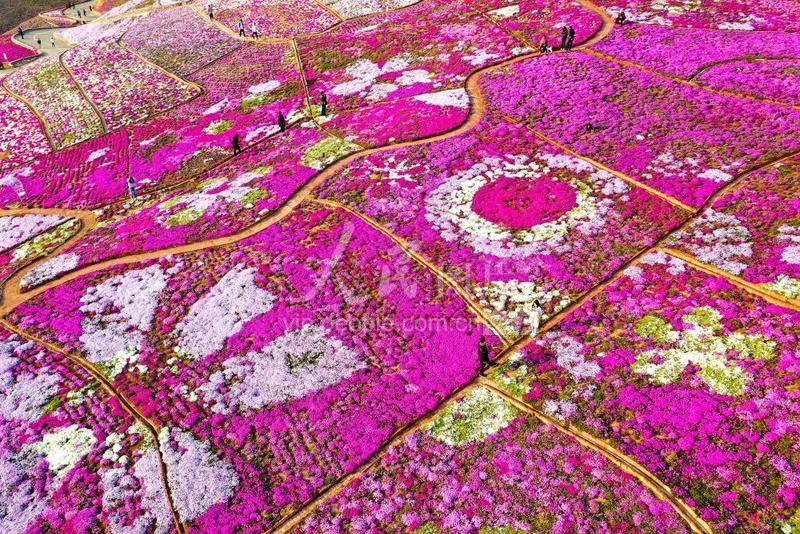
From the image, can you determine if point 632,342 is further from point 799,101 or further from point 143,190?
point 143,190

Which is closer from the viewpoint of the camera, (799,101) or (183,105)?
(799,101)

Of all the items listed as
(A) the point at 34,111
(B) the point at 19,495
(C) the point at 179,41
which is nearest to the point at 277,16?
(C) the point at 179,41

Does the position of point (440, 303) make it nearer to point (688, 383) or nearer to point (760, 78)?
point (688, 383)

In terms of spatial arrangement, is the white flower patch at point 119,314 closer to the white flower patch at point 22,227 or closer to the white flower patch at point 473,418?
the white flower patch at point 22,227

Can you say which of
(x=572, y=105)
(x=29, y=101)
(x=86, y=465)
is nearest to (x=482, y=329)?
(x=86, y=465)

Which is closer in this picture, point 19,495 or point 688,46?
point 19,495

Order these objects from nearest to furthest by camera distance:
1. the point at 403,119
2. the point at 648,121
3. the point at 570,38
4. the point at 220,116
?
the point at 648,121
the point at 403,119
the point at 570,38
the point at 220,116
